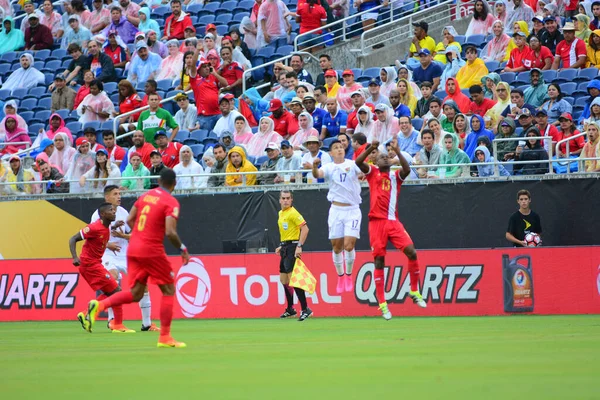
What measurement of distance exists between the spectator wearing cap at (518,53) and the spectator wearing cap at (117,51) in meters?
11.7

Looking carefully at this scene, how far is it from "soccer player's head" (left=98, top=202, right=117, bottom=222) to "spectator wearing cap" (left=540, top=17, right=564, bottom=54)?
34.9 ft

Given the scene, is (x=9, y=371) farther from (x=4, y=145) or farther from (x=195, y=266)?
(x=4, y=145)

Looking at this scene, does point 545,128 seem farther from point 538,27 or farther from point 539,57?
point 538,27

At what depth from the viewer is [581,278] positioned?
61.0ft

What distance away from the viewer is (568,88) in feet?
71.1

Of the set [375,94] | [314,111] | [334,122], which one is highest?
[375,94]

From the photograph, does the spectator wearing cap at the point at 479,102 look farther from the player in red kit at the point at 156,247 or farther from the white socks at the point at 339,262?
the player in red kit at the point at 156,247

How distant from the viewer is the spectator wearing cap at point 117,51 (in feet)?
97.8

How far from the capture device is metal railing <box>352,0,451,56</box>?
27.0 m

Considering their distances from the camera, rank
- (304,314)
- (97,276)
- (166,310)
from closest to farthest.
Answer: (166,310) → (97,276) → (304,314)

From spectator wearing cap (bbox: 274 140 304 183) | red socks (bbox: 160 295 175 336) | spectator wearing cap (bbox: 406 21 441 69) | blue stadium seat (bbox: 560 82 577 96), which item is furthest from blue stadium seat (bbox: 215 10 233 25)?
red socks (bbox: 160 295 175 336)

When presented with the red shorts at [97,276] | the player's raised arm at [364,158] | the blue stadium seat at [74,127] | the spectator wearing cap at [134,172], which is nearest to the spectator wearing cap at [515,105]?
the player's raised arm at [364,158]

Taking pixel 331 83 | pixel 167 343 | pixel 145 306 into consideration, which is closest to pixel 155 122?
pixel 331 83

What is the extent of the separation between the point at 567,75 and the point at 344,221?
654 cm
